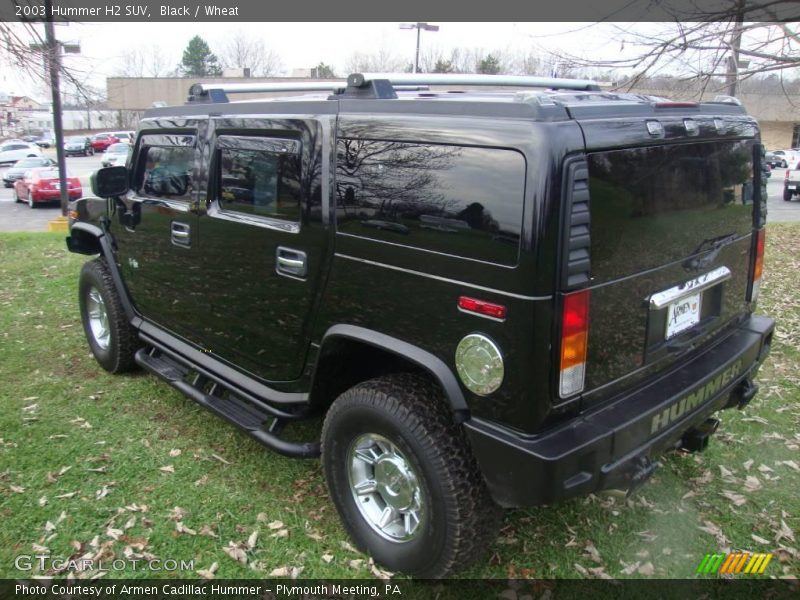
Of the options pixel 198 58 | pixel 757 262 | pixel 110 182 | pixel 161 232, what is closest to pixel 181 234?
pixel 161 232

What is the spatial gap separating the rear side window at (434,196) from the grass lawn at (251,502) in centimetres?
155

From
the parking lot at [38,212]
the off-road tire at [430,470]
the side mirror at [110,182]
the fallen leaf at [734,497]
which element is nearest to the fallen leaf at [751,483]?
the fallen leaf at [734,497]

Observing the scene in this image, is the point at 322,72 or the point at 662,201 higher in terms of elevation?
the point at 322,72

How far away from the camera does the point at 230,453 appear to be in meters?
3.88

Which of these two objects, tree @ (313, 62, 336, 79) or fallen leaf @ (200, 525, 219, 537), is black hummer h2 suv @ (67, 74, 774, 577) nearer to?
fallen leaf @ (200, 525, 219, 537)

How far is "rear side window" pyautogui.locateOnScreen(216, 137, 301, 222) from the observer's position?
305cm

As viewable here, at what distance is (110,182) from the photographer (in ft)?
14.4

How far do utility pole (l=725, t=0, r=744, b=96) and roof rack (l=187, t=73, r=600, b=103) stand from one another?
4.43m

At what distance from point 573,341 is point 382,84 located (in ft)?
4.76

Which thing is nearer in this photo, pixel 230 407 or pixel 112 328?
pixel 230 407

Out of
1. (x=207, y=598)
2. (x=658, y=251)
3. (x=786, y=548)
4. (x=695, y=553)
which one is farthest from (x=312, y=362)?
(x=786, y=548)

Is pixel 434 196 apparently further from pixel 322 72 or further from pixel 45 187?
pixel 322 72

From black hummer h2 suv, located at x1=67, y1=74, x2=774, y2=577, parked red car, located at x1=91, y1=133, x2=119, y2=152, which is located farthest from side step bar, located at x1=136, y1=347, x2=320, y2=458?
parked red car, located at x1=91, y1=133, x2=119, y2=152

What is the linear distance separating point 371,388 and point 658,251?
1.33 metres
